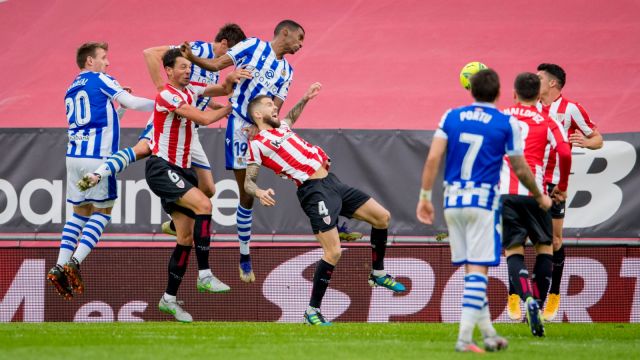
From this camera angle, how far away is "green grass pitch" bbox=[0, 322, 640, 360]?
766 centimetres

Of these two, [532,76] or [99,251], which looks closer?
[532,76]

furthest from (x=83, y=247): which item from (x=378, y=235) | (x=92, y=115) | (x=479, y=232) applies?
A: (x=479, y=232)

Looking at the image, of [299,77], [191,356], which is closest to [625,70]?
[299,77]

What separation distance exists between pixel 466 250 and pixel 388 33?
9988 mm

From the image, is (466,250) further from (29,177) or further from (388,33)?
(388,33)

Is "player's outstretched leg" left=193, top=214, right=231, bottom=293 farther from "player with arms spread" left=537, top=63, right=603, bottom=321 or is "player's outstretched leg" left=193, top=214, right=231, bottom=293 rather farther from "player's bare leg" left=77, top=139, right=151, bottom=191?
"player with arms spread" left=537, top=63, right=603, bottom=321

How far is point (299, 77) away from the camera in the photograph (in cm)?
1642

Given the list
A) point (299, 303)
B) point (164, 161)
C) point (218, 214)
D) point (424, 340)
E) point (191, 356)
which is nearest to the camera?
point (191, 356)

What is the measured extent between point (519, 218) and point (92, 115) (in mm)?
4426

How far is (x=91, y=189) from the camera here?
36.6 feet

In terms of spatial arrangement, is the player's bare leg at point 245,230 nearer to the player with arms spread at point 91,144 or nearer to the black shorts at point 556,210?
the player with arms spread at point 91,144

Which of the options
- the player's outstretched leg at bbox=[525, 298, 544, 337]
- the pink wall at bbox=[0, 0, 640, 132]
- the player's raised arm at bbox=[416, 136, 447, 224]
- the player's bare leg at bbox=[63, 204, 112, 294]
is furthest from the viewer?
the pink wall at bbox=[0, 0, 640, 132]

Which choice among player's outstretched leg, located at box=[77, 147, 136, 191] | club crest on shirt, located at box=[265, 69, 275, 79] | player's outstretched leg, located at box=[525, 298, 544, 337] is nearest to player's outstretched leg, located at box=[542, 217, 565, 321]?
player's outstretched leg, located at box=[525, 298, 544, 337]

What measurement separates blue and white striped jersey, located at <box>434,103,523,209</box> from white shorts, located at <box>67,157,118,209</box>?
178 inches
